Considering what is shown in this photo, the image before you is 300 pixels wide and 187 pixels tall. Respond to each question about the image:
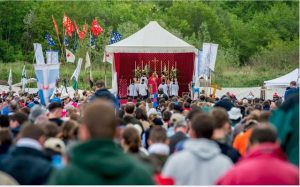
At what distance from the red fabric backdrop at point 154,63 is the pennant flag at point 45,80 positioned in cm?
2082

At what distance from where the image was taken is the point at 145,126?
13969 mm

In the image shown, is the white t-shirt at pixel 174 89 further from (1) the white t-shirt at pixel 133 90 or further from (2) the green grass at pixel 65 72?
(2) the green grass at pixel 65 72

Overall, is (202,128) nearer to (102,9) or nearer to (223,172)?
(223,172)

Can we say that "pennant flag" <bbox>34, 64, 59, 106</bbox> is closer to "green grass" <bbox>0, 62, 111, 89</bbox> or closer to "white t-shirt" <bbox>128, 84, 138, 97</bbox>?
"white t-shirt" <bbox>128, 84, 138, 97</bbox>

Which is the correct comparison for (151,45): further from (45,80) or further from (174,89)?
(45,80)

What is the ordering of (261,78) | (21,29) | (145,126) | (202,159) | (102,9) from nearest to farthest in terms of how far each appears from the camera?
(202,159)
(145,126)
(261,78)
(21,29)
(102,9)

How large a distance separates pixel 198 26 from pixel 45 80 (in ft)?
217

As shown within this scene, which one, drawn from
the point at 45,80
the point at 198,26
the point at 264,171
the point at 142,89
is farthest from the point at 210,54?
the point at 198,26

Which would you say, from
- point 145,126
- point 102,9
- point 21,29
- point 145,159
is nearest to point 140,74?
point 145,126

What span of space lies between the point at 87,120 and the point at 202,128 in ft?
6.95

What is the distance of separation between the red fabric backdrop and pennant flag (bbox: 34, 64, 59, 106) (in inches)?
820

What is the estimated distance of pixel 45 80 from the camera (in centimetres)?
1723

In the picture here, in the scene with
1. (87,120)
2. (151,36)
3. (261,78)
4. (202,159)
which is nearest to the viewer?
(87,120)

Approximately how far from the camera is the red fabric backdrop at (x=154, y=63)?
38.8m
